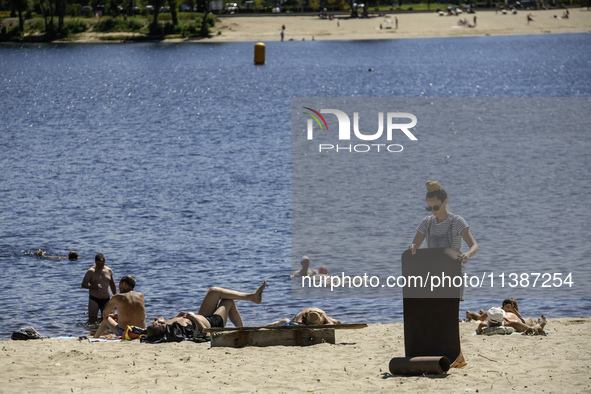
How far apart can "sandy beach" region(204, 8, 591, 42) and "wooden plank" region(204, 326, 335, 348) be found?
111 meters

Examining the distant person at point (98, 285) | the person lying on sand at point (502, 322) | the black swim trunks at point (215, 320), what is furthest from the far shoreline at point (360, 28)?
the person lying on sand at point (502, 322)

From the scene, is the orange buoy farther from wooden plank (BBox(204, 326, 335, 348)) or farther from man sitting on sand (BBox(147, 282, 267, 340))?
wooden plank (BBox(204, 326, 335, 348))

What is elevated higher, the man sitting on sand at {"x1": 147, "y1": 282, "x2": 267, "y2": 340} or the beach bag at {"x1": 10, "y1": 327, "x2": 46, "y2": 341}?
the man sitting on sand at {"x1": 147, "y1": 282, "x2": 267, "y2": 340}

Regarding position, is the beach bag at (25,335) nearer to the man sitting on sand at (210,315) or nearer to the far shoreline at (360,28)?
the man sitting on sand at (210,315)

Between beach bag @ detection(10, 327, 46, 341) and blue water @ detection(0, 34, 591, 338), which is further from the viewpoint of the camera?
blue water @ detection(0, 34, 591, 338)

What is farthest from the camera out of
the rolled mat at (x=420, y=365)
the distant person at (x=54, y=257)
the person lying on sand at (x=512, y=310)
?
the distant person at (x=54, y=257)

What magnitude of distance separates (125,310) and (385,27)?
11838 cm

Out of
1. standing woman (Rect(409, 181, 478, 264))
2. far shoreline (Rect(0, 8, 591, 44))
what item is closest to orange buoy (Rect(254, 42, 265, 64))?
far shoreline (Rect(0, 8, 591, 44))

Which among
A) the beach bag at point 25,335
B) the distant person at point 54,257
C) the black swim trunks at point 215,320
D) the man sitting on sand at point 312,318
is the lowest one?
the distant person at point 54,257

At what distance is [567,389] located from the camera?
10578 mm

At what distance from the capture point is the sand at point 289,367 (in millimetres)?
11086

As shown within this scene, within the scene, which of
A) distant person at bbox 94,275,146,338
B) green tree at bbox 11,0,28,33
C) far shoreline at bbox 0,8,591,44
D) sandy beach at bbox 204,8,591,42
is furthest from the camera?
sandy beach at bbox 204,8,591,42

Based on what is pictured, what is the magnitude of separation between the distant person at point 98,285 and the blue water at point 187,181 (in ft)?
1.20

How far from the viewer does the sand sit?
1109 cm
